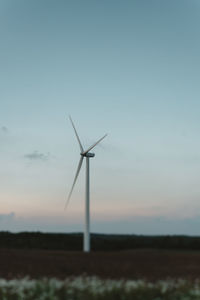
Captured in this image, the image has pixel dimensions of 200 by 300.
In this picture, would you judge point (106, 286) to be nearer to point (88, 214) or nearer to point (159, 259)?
point (159, 259)

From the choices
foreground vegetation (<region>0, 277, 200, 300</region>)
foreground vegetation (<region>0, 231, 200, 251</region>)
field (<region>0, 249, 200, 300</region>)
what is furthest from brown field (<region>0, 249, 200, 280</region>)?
foreground vegetation (<region>0, 231, 200, 251</region>)

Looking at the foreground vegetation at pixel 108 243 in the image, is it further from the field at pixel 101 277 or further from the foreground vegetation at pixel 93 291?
the foreground vegetation at pixel 93 291

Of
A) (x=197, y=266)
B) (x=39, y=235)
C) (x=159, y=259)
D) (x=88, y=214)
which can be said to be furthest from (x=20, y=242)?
(x=197, y=266)

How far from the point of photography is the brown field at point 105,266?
20766mm

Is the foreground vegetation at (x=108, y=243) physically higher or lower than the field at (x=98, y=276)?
higher

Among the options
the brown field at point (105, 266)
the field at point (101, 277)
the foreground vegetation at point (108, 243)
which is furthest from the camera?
the foreground vegetation at point (108, 243)

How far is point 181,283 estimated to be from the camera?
1570 cm

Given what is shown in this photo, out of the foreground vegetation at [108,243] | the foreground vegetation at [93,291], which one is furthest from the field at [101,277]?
the foreground vegetation at [108,243]

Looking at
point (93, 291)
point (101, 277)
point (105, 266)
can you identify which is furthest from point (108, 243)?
point (93, 291)

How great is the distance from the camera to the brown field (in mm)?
20766

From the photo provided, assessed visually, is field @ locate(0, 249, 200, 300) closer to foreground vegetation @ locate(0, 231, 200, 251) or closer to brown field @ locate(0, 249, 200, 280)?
brown field @ locate(0, 249, 200, 280)

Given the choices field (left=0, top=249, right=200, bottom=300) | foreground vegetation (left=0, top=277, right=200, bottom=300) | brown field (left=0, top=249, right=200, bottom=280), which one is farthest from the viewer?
brown field (left=0, top=249, right=200, bottom=280)

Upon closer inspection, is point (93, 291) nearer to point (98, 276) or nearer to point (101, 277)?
point (101, 277)

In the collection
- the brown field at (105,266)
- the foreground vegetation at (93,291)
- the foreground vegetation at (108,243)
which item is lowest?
the foreground vegetation at (93,291)
